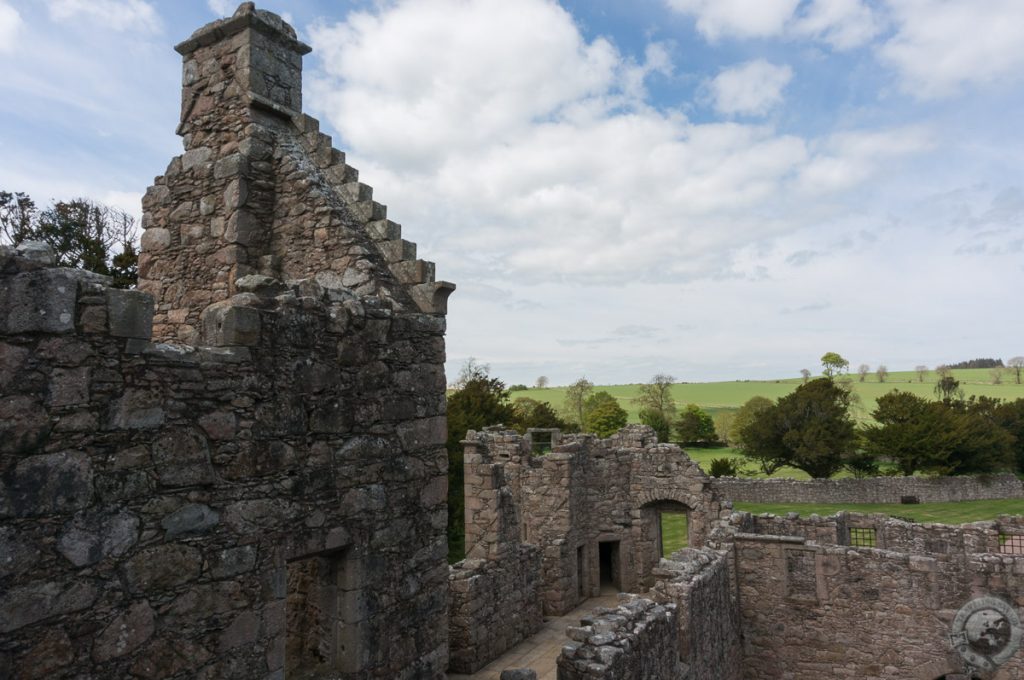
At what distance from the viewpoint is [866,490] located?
37812mm

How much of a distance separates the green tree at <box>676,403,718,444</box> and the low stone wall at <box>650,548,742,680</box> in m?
53.1

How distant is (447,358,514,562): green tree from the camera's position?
24.4m

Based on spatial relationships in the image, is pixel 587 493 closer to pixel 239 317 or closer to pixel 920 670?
pixel 920 670

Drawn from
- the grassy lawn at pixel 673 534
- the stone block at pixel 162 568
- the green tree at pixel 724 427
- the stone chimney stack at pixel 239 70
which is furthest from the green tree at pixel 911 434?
the stone block at pixel 162 568

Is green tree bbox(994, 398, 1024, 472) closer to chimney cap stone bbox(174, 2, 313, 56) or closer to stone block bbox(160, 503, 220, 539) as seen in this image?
chimney cap stone bbox(174, 2, 313, 56)

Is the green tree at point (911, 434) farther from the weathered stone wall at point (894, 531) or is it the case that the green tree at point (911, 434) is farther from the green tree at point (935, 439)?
the weathered stone wall at point (894, 531)

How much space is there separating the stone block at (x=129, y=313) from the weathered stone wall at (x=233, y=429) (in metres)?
0.01

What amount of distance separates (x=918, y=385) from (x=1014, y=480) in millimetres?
75223

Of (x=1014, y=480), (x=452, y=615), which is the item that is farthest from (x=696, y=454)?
(x=452, y=615)

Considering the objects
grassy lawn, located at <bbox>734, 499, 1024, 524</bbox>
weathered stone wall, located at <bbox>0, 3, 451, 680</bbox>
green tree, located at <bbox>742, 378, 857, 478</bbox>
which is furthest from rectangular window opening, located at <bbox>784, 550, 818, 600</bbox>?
green tree, located at <bbox>742, 378, 857, 478</bbox>

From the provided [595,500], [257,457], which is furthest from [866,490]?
[257,457]

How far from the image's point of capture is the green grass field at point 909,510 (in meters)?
30.7

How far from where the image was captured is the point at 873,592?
13672 millimetres

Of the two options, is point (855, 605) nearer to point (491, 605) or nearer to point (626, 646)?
point (491, 605)
